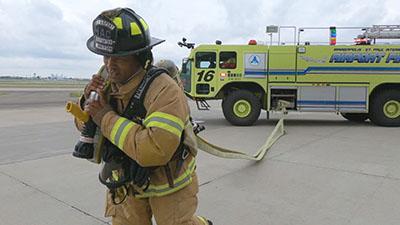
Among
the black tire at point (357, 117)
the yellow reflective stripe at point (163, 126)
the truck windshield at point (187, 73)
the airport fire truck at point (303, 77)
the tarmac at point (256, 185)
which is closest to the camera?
the yellow reflective stripe at point (163, 126)

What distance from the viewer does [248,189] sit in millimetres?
4156

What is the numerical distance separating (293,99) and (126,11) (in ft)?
29.8

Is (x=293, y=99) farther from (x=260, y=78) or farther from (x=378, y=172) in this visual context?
(x=378, y=172)

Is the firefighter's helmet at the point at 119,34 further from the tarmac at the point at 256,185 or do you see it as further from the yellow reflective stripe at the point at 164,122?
the tarmac at the point at 256,185

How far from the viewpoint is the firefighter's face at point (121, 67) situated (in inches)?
68.3

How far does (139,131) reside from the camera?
162cm

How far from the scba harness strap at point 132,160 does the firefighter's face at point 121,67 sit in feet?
0.28

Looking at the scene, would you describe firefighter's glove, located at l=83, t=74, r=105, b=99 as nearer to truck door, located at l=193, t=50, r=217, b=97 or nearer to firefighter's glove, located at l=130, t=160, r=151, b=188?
firefighter's glove, located at l=130, t=160, r=151, b=188

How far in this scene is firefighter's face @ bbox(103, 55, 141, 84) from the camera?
1.74 meters

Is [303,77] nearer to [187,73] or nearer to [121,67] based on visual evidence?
[187,73]

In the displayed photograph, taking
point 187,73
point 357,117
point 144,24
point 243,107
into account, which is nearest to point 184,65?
point 187,73

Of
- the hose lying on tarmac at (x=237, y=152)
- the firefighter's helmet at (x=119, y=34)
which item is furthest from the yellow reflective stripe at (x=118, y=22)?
the hose lying on tarmac at (x=237, y=152)

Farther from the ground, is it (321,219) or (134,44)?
(134,44)

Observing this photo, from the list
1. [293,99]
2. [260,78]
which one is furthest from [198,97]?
[293,99]
